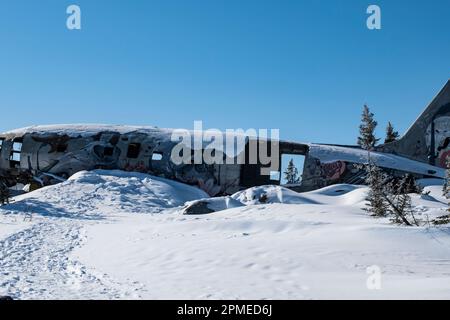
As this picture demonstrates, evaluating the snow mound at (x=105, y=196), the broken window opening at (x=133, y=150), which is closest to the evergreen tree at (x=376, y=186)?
the snow mound at (x=105, y=196)

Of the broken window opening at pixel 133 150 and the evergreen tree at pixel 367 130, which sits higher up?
the evergreen tree at pixel 367 130

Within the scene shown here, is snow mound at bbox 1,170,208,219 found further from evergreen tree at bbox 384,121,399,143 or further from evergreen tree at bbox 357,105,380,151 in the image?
evergreen tree at bbox 384,121,399,143

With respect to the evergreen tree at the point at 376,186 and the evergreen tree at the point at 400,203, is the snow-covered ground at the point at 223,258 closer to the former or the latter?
the evergreen tree at the point at 400,203

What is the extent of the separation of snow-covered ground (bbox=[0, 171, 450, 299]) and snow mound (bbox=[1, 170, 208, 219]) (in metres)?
1.81

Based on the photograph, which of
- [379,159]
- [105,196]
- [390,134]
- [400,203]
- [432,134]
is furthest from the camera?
[390,134]

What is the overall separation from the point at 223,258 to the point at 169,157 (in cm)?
1790

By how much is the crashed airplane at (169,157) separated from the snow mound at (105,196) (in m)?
1.65

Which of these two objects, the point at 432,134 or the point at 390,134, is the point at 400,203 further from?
the point at 390,134

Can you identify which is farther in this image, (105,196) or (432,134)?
(432,134)

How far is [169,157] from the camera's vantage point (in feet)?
79.9

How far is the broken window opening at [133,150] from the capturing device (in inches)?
973

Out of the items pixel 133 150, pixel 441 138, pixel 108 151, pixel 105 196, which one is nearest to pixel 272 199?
pixel 105 196
